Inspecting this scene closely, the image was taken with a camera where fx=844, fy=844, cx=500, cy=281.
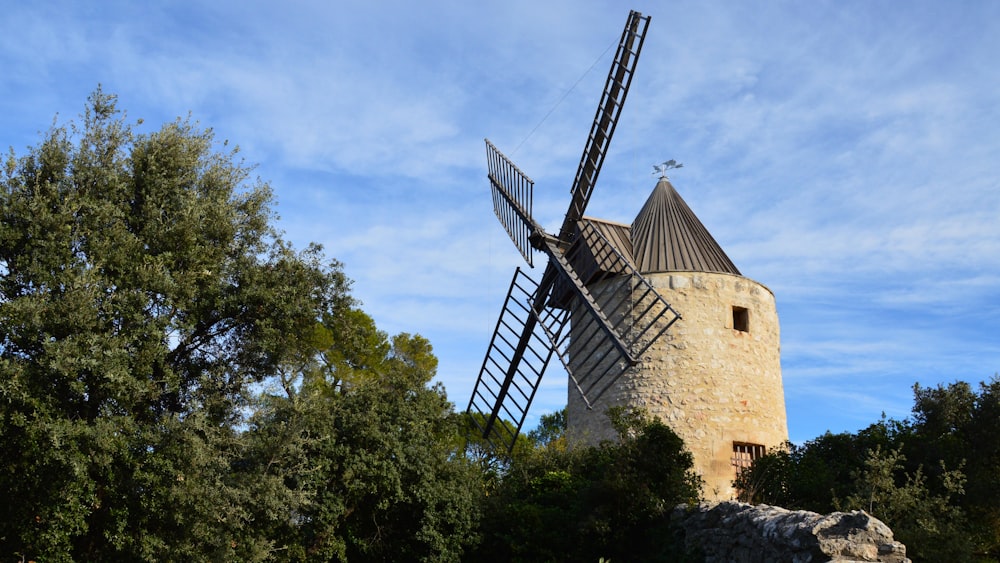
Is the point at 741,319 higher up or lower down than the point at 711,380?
higher up

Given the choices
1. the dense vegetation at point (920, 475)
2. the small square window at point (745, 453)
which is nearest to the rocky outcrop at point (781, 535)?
the dense vegetation at point (920, 475)

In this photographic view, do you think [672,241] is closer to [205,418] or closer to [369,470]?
[369,470]

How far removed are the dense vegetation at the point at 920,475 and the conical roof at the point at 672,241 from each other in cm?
385

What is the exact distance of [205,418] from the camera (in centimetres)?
1017

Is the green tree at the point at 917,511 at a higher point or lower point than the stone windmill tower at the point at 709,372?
lower

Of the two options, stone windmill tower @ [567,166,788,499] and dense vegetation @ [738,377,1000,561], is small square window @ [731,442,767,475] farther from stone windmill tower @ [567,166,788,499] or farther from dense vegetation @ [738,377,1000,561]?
dense vegetation @ [738,377,1000,561]

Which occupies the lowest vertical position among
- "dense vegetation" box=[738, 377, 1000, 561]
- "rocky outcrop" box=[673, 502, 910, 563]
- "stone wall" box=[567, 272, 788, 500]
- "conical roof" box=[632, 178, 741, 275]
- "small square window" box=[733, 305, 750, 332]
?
"rocky outcrop" box=[673, 502, 910, 563]

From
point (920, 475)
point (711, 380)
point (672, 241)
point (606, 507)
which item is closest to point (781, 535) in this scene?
point (606, 507)

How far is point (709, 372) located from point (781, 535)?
6391 millimetres

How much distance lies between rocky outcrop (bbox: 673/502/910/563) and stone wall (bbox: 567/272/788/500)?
11.6 ft

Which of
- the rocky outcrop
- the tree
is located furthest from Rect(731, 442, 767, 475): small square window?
the tree

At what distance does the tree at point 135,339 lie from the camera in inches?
364

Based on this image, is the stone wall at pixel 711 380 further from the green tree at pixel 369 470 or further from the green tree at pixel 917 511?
the green tree at pixel 917 511

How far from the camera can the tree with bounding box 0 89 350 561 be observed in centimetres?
926
